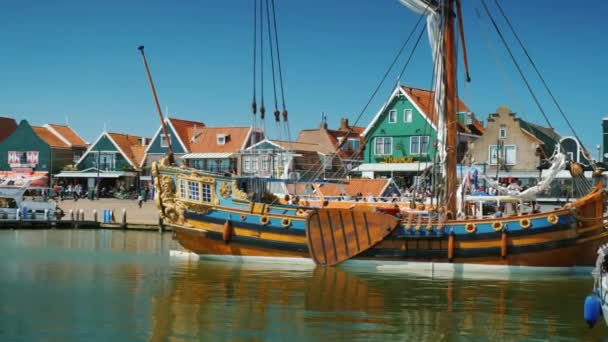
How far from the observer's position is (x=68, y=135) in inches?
3302

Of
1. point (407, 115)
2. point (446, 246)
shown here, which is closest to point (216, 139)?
point (407, 115)

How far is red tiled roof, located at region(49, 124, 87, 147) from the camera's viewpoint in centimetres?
8255

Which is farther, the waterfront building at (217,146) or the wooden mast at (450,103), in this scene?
the waterfront building at (217,146)

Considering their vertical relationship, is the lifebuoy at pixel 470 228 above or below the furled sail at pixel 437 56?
below

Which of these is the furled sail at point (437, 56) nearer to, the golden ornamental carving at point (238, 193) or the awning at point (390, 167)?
the golden ornamental carving at point (238, 193)

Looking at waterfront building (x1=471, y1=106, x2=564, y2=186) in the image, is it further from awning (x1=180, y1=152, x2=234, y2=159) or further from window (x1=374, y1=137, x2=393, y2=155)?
awning (x1=180, y1=152, x2=234, y2=159)

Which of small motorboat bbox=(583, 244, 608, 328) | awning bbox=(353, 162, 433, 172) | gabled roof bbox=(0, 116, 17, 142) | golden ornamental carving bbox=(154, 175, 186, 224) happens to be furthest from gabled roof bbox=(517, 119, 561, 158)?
gabled roof bbox=(0, 116, 17, 142)

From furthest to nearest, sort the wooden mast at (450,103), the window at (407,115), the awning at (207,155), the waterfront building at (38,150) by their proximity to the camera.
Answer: the waterfront building at (38,150), the awning at (207,155), the window at (407,115), the wooden mast at (450,103)

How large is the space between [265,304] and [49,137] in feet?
209

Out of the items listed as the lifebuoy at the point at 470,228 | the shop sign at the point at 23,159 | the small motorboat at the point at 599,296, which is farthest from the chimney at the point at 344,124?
the small motorboat at the point at 599,296

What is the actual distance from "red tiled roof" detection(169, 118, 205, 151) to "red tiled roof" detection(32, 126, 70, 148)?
45.5 feet

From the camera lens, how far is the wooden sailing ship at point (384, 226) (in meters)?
28.0

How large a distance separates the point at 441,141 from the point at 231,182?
8.58 metres

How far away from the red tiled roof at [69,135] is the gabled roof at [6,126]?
10.2 metres
